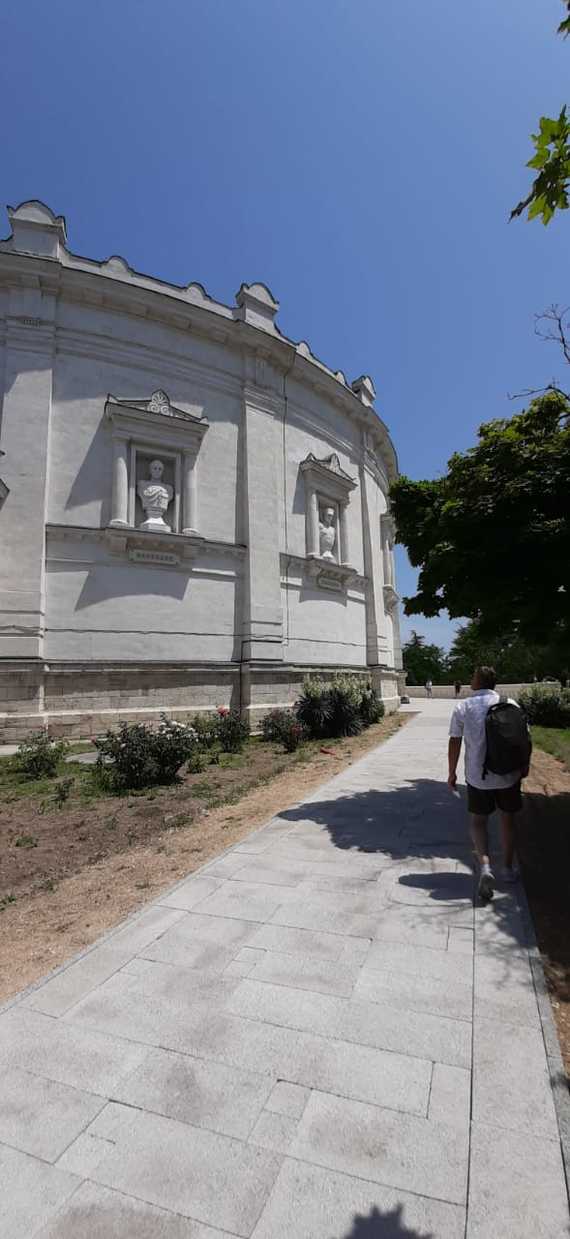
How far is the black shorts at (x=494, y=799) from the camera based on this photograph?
14.7 feet

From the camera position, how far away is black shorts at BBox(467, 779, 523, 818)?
4.48m

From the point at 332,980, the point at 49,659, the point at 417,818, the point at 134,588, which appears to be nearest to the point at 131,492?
the point at 134,588

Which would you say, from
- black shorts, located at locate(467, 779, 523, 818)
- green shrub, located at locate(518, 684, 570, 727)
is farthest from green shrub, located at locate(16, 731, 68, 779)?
green shrub, located at locate(518, 684, 570, 727)

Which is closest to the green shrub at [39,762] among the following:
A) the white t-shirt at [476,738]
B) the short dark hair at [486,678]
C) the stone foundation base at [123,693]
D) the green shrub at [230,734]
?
the stone foundation base at [123,693]

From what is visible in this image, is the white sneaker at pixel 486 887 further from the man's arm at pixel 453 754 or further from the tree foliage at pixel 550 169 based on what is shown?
the tree foliage at pixel 550 169

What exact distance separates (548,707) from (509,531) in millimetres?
13543

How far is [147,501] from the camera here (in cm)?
1595

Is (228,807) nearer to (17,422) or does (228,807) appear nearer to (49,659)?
(49,659)

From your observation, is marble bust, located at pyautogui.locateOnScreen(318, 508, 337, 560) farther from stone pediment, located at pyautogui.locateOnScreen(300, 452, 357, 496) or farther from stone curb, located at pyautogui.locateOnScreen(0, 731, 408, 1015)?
stone curb, located at pyautogui.locateOnScreen(0, 731, 408, 1015)

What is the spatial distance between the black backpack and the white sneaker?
0.80 meters

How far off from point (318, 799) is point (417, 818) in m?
1.59

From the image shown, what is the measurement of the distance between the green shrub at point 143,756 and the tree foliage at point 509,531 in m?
5.14

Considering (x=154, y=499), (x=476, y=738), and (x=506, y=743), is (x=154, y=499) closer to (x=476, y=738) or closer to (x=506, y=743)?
(x=476, y=738)

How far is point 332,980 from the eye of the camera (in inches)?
120
